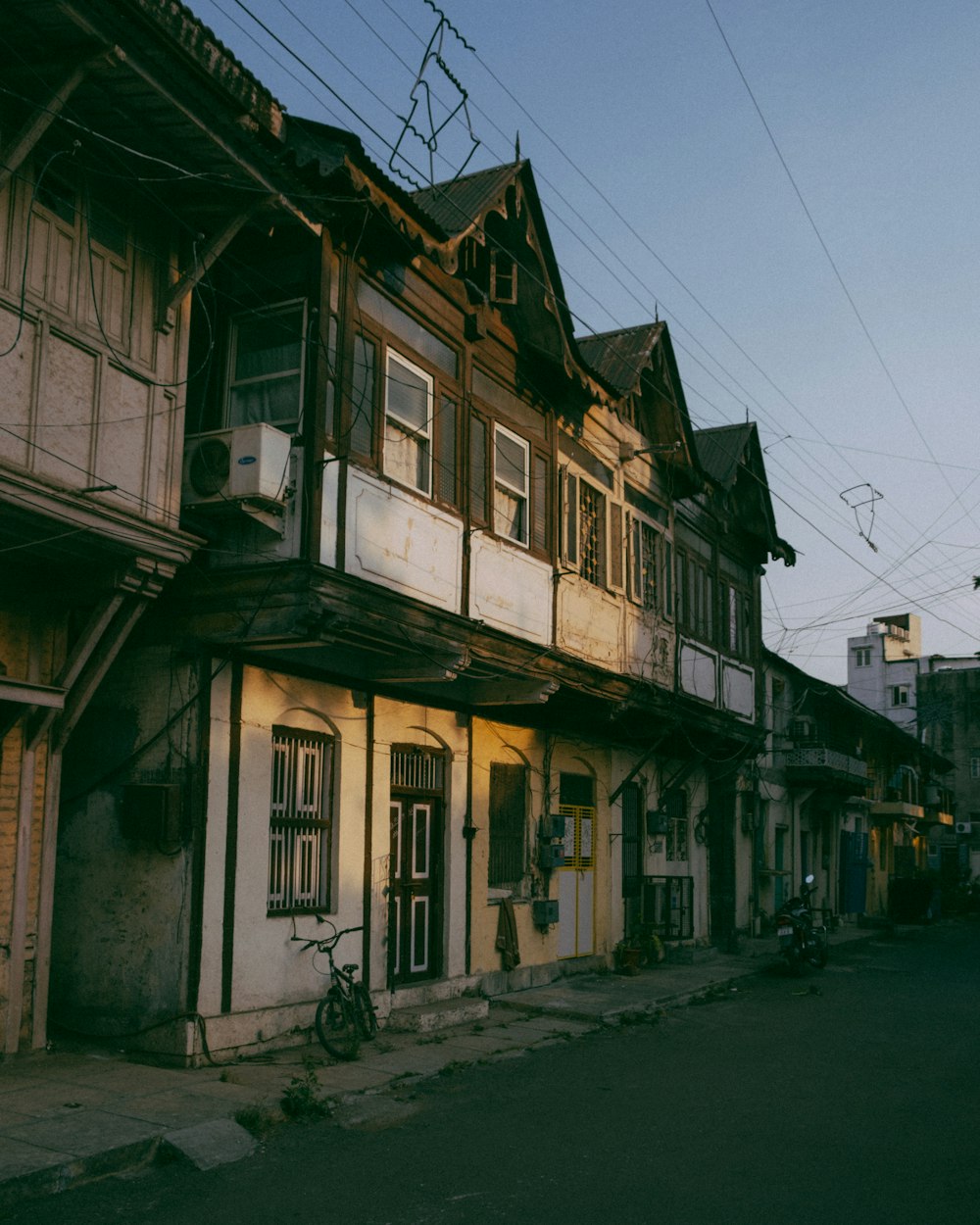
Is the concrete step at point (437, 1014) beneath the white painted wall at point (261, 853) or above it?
beneath

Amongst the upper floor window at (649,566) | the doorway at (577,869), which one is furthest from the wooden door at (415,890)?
the upper floor window at (649,566)

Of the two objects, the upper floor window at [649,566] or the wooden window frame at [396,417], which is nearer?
the wooden window frame at [396,417]

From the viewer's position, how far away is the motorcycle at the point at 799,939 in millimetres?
19969

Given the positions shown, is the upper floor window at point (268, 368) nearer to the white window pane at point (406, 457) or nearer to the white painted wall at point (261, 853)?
the white window pane at point (406, 457)

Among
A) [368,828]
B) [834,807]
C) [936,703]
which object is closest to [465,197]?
[368,828]

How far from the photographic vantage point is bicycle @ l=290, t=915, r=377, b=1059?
10953 millimetres

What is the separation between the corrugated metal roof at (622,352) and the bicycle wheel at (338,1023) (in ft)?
32.6

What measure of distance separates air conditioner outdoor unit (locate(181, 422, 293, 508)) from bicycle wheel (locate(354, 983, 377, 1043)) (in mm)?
4735

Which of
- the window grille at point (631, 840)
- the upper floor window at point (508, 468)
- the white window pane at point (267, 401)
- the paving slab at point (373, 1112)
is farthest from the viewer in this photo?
the window grille at point (631, 840)

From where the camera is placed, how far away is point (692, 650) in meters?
20.9

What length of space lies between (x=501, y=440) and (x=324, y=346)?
13.4 feet

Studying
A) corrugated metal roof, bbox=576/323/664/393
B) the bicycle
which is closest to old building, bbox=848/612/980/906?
corrugated metal roof, bbox=576/323/664/393

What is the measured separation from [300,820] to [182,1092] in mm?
3459

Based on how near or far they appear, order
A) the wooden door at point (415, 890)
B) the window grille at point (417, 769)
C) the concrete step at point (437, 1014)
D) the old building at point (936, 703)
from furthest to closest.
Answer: the old building at point (936, 703), the window grille at point (417, 769), the wooden door at point (415, 890), the concrete step at point (437, 1014)
